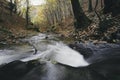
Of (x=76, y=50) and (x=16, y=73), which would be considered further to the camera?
(x=76, y=50)

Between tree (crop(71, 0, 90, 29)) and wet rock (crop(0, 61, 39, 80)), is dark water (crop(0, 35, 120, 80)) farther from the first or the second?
tree (crop(71, 0, 90, 29))

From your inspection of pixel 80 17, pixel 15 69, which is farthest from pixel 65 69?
pixel 80 17

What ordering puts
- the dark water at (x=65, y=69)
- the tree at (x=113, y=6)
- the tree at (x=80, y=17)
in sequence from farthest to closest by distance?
the tree at (x=80, y=17) < the tree at (x=113, y=6) < the dark water at (x=65, y=69)

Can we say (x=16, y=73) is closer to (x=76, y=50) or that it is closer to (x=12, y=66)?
(x=12, y=66)

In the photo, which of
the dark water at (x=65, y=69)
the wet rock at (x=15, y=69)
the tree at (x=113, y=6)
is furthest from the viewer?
the tree at (x=113, y=6)

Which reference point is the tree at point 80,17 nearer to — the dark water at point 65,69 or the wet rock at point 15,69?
the dark water at point 65,69

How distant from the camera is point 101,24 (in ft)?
37.5

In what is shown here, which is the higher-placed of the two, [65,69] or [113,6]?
[113,6]

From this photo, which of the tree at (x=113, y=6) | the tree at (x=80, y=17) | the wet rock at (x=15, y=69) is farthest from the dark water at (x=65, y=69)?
the tree at (x=80, y=17)

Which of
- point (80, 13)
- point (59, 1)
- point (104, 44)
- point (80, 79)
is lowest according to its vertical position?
point (80, 79)

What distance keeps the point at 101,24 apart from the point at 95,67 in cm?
562

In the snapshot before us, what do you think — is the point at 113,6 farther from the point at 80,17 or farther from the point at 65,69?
the point at 65,69

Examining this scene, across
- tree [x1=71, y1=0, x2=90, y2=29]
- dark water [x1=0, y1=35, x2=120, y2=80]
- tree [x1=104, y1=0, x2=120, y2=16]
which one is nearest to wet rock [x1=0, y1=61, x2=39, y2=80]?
dark water [x1=0, y1=35, x2=120, y2=80]

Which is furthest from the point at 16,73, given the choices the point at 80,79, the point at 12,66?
the point at 80,79
